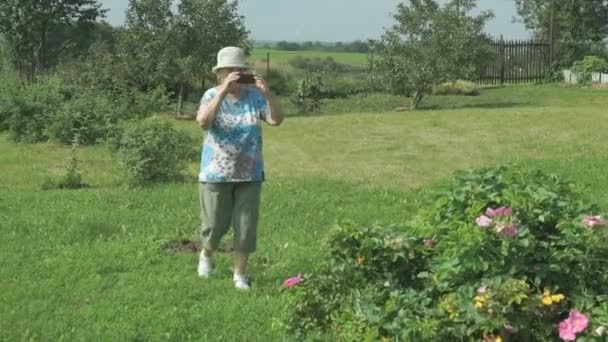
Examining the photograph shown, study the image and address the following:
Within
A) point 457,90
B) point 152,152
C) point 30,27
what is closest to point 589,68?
point 457,90

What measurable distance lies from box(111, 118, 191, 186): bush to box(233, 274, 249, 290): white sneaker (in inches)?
177

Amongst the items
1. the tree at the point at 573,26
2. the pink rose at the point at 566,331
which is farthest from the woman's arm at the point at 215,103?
the tree at the point at 573,26

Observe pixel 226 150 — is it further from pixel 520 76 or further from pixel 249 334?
pixel 520 76

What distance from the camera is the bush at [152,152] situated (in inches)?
400

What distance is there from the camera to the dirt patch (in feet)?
22.8

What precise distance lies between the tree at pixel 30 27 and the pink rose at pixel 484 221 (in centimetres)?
2206

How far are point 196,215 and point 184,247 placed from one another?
1290 mm

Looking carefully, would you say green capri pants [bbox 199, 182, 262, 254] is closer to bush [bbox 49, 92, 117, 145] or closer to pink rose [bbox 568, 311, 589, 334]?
pink rose [bbox 568, 311, 589, 334]

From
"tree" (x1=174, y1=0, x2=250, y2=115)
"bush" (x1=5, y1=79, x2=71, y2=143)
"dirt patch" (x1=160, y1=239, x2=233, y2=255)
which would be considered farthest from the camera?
"tree" (x1=174, y1=0, x2=250, y2=115)

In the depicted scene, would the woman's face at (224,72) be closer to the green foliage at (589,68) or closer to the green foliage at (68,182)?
the green foliage at (68,182)

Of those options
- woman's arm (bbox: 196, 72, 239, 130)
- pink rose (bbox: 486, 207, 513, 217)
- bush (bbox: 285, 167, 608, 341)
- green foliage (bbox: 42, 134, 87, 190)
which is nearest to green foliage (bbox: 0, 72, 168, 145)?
green foliage (bbox: 42, 134, 87, 190)

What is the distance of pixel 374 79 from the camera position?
25.1 m

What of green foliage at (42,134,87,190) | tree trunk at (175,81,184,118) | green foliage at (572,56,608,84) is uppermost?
green foliage at (572,56,608,84)

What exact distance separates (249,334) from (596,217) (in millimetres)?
2173
